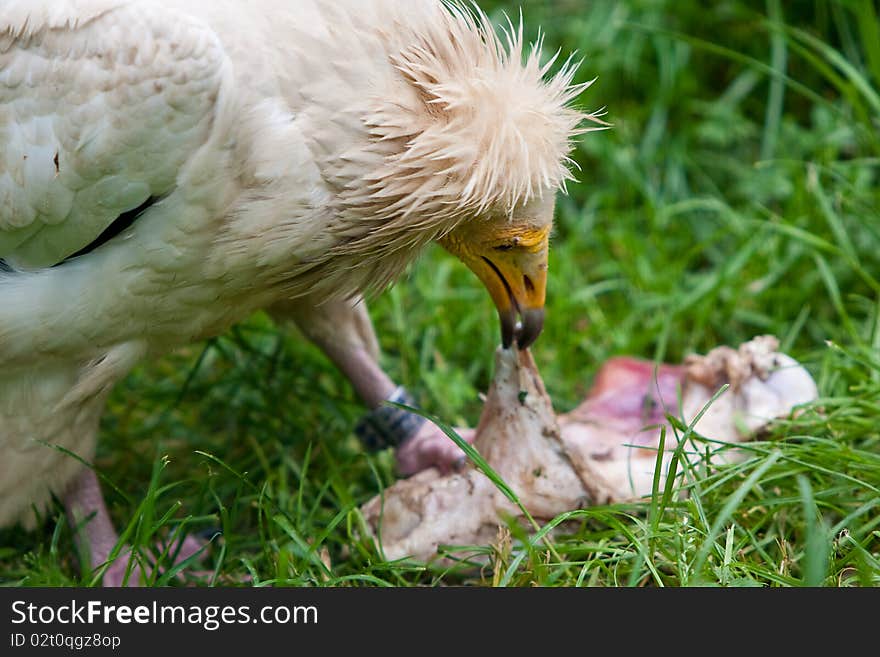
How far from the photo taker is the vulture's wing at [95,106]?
2.07m

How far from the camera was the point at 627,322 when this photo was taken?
353 cm

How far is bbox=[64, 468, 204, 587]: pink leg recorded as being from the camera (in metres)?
2.63

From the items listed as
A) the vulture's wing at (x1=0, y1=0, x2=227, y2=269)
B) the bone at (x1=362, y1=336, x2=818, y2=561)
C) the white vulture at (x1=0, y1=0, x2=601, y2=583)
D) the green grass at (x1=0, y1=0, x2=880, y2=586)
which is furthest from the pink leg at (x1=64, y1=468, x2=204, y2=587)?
the vulture's wing at (x1=0, y1=0, x2=227, y2=269)

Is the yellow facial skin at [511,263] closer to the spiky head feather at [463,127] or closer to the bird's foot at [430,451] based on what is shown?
the spiky head feather at [463,127]

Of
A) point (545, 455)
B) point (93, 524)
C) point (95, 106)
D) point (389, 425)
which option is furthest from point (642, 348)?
point (95, 106)

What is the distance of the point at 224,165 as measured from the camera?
7.00 feet

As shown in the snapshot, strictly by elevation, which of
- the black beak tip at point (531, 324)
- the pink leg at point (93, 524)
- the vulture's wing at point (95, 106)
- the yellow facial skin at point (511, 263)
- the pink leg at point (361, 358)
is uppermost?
the vulture's wing at point (95, 106)

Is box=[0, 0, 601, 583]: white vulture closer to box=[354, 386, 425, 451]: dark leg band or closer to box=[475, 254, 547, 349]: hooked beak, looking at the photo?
box=[475, 254, 547, 349]: hooked beak

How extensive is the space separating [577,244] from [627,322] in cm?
51

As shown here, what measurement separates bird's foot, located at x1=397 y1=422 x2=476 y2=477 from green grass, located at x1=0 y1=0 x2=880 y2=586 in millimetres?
76

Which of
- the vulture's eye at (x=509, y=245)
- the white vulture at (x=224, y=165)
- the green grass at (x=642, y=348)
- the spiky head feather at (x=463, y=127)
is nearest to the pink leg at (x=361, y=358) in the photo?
the green grass at (x=642, y=348)

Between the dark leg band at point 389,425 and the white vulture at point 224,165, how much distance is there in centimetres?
58

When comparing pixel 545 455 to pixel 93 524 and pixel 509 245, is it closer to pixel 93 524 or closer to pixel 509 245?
pixel 509 245

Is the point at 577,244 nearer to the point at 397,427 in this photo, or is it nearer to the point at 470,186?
the point at 397,427
